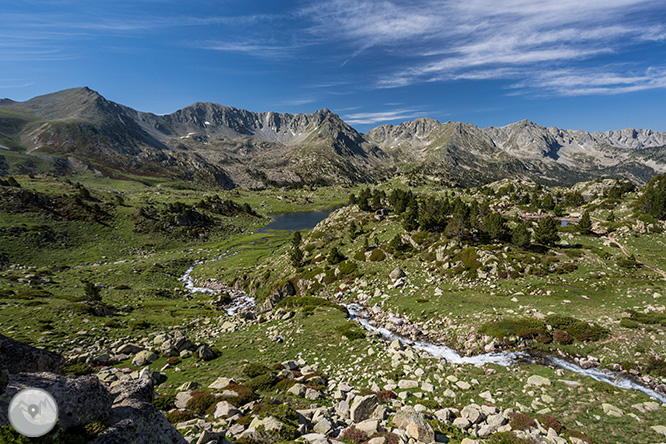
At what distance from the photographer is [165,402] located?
56.0 feet

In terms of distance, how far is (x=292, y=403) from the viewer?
17.2 meters

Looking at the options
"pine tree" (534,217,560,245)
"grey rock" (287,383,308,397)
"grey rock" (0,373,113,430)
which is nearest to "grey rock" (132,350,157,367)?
"grey rock" (287,383,308,397)

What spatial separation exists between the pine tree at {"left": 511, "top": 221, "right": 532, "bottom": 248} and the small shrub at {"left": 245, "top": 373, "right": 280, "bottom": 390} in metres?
44.5

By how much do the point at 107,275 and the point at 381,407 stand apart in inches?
2920

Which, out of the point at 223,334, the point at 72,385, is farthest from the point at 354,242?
the point at 72,385

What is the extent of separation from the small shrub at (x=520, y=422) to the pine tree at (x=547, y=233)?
39964 millimetres

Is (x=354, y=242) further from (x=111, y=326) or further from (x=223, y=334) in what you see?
(x=111, y=326)

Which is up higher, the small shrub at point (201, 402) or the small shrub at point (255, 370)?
the small shrub at point (201, 402)

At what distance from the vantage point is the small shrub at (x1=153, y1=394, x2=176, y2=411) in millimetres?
16594

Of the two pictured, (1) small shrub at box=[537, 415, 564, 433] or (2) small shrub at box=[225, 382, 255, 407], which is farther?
(2) small shrub at box=[225, 382, 255, 407]

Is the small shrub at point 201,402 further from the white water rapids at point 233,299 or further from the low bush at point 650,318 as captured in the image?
the low bush at point 650,318

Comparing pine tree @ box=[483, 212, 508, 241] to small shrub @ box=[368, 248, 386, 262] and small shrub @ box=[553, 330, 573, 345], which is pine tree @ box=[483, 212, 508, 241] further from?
small shrub @ box=[553, 330, 573, 345]

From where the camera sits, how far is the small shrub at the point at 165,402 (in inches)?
653

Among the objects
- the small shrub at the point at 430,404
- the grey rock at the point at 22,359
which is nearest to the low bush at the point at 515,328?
the small shrub at the point at 430,404
